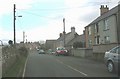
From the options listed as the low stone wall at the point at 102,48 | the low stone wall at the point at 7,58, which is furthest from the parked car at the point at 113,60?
the low stone wall at the point at 102,48

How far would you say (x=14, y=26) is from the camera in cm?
4497

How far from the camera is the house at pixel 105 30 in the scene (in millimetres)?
38438

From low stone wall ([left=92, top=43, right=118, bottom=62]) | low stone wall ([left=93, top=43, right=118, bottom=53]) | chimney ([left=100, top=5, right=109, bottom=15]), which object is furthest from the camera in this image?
chimney ([left=100, top=5, right=109, bottom=15])

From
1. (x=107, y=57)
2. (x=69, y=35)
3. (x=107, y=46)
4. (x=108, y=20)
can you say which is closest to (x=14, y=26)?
(x=108, y=20)

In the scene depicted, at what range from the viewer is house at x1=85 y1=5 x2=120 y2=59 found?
3844cm

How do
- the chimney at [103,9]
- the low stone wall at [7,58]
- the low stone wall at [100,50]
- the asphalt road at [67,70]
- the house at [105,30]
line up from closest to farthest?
the low stone wall at [7,58], the asphalt road at [67,70], the low stone wall at [100,50], the house at [105,30], the chimney at [103,9]

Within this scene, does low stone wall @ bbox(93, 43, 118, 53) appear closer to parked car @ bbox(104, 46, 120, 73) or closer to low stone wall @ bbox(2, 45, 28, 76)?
low stone wall @ bbox(2, 45, 28, 76)

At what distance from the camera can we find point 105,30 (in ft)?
159

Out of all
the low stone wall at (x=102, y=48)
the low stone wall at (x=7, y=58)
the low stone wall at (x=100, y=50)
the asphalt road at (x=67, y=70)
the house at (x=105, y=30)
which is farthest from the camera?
the house at (x=105, y=30)

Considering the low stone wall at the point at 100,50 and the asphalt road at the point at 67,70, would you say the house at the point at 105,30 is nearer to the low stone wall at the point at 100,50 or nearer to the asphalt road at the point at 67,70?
the low stone wall at the point at 100,50

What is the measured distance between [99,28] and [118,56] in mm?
35089

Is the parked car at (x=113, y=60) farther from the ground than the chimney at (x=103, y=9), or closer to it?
closer to it

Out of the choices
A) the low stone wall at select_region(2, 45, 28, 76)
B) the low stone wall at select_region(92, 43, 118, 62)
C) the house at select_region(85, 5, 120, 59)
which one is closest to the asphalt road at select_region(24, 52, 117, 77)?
the low stone wall at select_region(2, 45, 28, 76)

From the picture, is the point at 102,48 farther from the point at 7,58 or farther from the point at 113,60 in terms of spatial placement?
the point at 7,58
